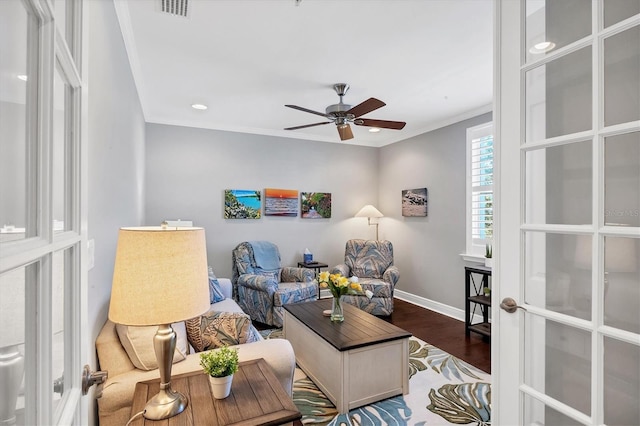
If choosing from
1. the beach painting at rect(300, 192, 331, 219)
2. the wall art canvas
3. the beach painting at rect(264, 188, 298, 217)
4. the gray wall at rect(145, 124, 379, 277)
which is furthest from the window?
the beach painting at rect(264, 188, 298, 217)

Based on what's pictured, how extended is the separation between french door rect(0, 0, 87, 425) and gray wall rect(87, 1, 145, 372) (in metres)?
0.73

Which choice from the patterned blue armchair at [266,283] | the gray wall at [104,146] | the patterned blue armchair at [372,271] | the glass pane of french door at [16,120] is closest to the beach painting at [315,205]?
the patterned blue armchair at [372,271]

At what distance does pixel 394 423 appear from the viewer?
6.97 ft

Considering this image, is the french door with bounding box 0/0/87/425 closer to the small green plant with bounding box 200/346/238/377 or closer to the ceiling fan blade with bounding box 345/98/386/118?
the small green plant with bounding box 200/346/238/377

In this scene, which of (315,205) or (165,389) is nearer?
(165,389)

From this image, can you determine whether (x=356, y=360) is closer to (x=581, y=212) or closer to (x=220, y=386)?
(x=220, y=386)

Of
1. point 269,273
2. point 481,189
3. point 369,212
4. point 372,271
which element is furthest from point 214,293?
point 481,189

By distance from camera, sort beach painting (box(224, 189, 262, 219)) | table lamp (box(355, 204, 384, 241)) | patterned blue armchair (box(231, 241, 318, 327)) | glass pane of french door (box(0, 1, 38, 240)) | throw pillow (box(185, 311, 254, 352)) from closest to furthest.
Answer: glass pane of french door (box(0, 1, 38, 240))
throw pillow (box(185, 311, 254, 352))
patterned blue armchair (box(231, 241, 318, 327))
beach painting (box(224, 189, 262, 219))
table lamp (box(355, 204, 384, 241))

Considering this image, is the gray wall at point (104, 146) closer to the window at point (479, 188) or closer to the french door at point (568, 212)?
the french door at point (568, 212)

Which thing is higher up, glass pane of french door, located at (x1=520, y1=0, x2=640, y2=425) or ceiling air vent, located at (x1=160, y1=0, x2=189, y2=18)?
ceiling air vent, located at (x1=160, y1=0, x2=189, y2=18)

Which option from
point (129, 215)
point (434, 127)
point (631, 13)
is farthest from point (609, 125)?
point (434, 127)

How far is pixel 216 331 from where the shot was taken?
195 cm

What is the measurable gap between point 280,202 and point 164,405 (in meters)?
3.86

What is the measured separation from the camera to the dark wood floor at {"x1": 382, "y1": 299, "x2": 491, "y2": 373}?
10.2 feet
